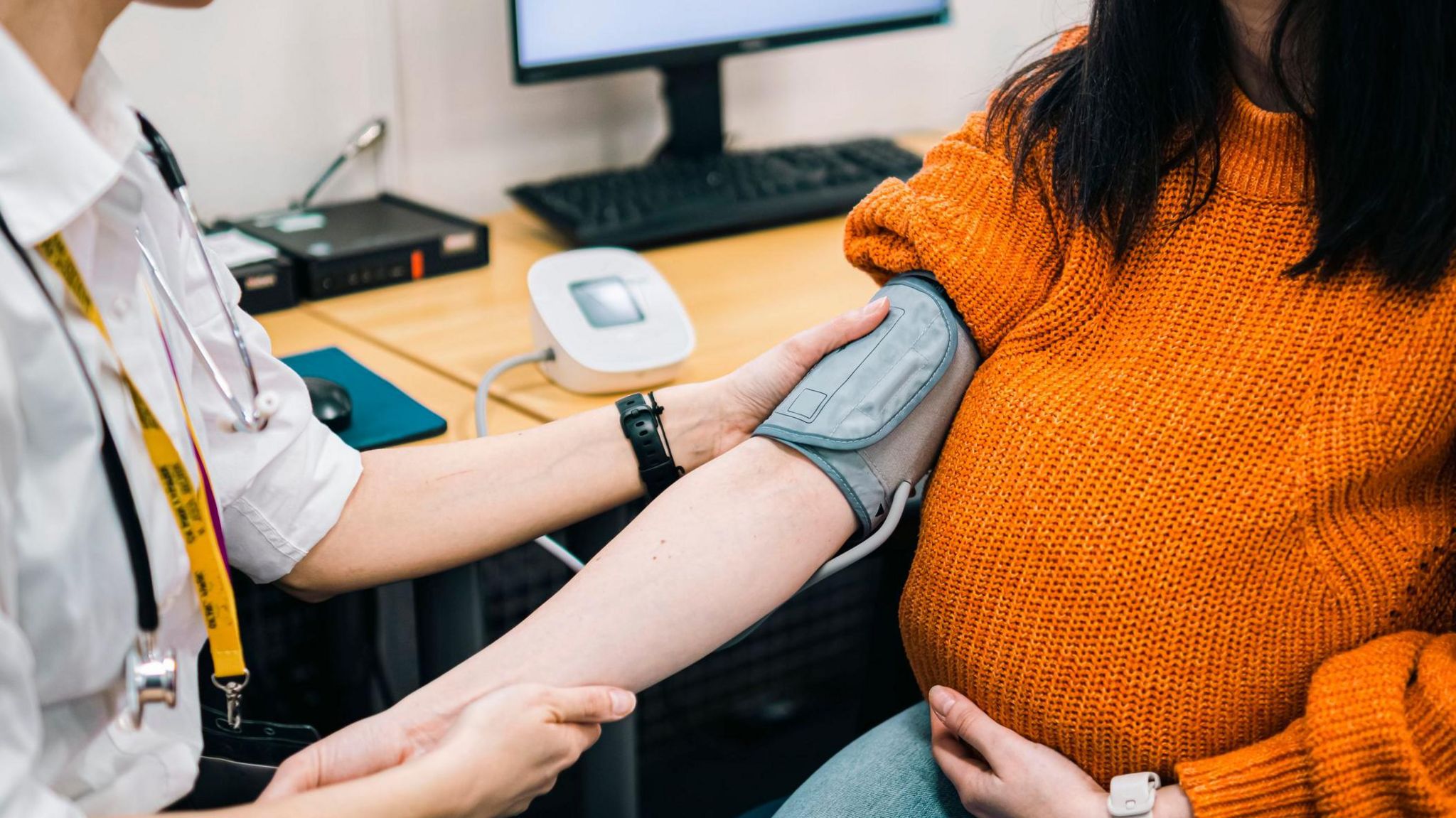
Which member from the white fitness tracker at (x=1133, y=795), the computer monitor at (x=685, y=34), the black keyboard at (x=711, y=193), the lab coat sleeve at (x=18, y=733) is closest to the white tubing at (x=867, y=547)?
the white fitness tracker at (x=1133, y=795)

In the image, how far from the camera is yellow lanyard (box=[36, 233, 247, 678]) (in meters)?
0.66

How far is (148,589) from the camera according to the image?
69cm

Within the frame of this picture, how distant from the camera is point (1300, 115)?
2.80ft

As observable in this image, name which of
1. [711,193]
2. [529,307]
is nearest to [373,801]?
[529,307]

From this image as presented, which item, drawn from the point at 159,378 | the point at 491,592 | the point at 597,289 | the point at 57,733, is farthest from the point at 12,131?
the point at 491,592

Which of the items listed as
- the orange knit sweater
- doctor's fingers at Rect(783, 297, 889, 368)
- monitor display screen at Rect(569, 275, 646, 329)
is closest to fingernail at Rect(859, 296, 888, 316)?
doctor's fingers at Rect(783, 297, 889, 368)

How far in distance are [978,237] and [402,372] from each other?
53cm

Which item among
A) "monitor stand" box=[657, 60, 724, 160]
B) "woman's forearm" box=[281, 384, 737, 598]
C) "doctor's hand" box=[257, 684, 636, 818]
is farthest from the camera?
"monitor stand" box=[657, 60, 724, 160]

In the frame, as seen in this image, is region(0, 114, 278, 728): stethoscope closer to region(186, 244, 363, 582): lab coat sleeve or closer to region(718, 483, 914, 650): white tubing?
region(186, 244, 363, 582): lab coat sleeve

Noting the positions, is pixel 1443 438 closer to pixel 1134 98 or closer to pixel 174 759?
pixel 1134 98

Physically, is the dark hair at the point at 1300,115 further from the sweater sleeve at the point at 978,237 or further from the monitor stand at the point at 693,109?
the monitor stand at the point at 693,109

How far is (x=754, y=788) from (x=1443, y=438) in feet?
3.95

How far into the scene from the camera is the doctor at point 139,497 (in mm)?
625

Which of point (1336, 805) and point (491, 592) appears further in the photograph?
point (491, 592)
